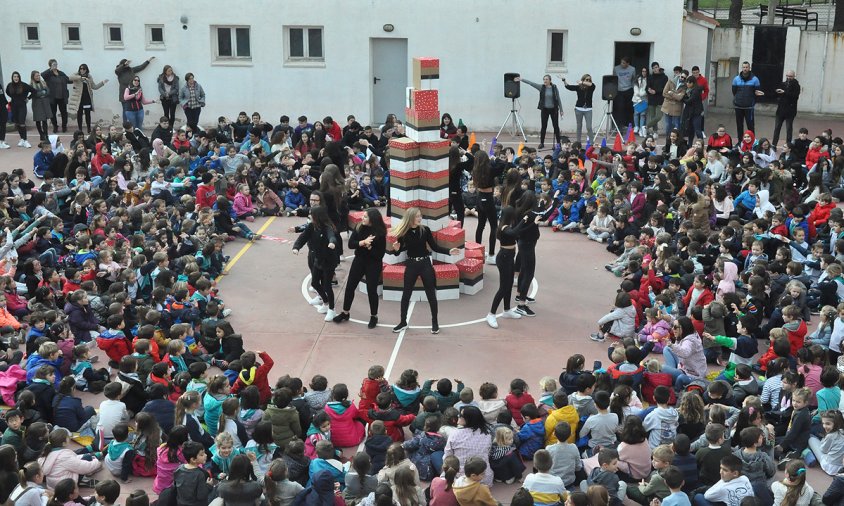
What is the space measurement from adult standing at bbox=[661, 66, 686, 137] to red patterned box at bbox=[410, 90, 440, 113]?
9999 millimetres

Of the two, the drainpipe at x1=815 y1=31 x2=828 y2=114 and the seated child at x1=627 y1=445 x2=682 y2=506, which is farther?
the drainpipe at x1=815 y1=31 x2=828 y2=114

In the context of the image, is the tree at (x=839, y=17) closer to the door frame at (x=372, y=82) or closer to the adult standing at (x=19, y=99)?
the door frame at (x=372, y=82)

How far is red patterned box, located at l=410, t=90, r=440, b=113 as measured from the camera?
15.0 metres

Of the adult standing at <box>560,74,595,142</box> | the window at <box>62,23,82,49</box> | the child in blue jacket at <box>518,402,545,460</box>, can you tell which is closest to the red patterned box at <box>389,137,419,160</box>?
the child in blue jacket at <box>518,402,545,460</box>

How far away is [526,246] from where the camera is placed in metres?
14.8

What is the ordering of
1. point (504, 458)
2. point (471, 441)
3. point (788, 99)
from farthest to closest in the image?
A: point (788, 99)
point (504, 458)
point (471, 441)

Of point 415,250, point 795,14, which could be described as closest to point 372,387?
point 415,250

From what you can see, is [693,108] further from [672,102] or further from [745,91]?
[745,91]

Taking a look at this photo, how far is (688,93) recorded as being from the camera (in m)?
23.5

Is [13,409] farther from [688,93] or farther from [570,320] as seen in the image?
[688,93]

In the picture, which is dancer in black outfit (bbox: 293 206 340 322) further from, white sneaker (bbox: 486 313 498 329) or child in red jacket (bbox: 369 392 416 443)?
child in red jacket (bbox: 369 392 416 443)

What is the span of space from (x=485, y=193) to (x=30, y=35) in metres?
15.6

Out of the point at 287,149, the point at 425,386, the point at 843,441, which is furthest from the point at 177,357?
the point at 287,149

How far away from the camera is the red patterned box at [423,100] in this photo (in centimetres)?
1502
